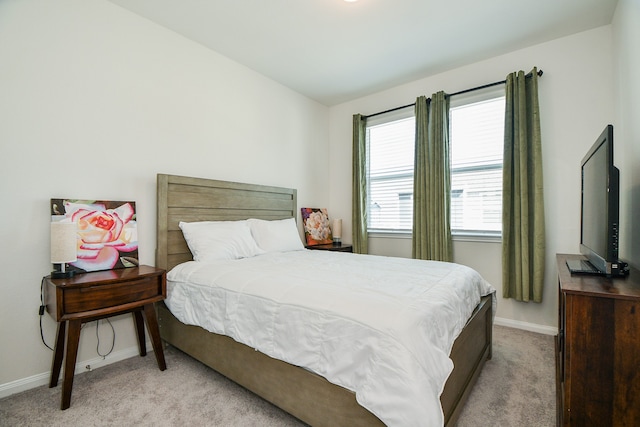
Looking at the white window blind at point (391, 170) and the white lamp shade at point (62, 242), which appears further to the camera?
the white window blind at point (391, 170)

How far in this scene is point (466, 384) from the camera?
1.65 meters

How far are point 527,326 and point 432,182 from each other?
1.66 meters

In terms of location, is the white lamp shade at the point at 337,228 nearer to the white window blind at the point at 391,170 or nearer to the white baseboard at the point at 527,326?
the white window blind at the point at 391,170

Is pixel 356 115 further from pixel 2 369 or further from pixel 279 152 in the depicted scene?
pixel 2 369

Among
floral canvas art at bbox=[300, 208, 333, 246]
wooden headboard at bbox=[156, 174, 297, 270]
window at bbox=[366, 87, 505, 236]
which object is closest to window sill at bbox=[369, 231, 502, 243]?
window at bbox=[366, 87, 505, 236]

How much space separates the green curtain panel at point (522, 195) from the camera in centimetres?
269

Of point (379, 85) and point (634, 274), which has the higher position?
point (379, 85)

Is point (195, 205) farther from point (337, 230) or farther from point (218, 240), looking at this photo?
point (337, 230)

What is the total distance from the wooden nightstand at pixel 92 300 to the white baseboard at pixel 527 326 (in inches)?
120

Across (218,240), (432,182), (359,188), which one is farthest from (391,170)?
(218,240)

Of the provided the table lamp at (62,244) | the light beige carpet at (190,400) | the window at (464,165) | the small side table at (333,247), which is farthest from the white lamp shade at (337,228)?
the table lamp at (62,244)

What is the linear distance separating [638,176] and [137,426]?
316 centimetres

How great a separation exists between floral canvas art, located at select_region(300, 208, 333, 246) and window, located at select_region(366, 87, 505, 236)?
0.73 metres

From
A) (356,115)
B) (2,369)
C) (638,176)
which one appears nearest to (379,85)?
(356,115)
